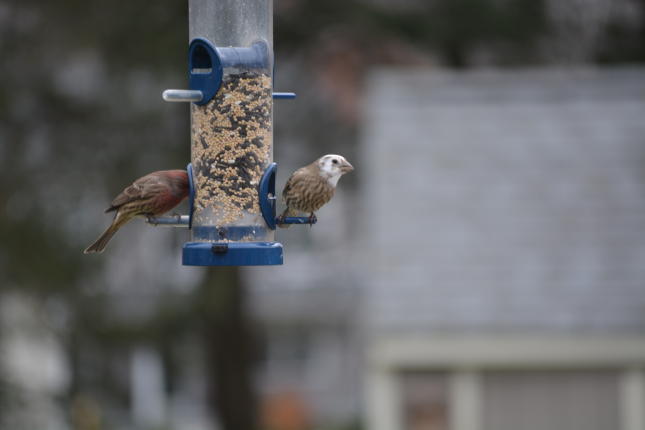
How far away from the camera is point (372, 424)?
33.0ft

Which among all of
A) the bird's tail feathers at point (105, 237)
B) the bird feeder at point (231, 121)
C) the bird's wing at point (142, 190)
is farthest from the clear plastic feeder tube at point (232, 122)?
the bird's tail feathers at point (105, 237)

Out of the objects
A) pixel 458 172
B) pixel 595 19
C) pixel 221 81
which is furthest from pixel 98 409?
pixel 221 81

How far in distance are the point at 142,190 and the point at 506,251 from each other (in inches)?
232

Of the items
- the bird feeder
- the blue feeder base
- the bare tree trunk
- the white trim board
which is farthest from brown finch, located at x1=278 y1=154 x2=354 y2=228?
the bare tree trunk

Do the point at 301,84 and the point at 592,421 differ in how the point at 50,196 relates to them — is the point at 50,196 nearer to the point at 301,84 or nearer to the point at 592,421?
the point at 301,84

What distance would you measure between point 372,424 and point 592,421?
6.21 ft

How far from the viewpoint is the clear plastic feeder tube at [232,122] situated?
16.9 ft

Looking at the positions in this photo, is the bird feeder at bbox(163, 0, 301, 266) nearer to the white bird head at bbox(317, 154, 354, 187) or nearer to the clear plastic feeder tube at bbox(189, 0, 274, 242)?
the clear plastic feeder tube at bbox(189, 0, 274, 242)

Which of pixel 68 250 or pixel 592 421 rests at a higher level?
pixel 68 250

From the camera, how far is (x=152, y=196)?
5.11 meters

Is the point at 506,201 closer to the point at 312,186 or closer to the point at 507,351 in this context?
the point at 507,351

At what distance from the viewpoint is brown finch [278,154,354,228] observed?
17.5 feet

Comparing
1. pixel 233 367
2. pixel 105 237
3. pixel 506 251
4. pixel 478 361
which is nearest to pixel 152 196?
pixel 105 237

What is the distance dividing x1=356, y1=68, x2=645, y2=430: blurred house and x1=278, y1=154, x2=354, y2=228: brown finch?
472cm
